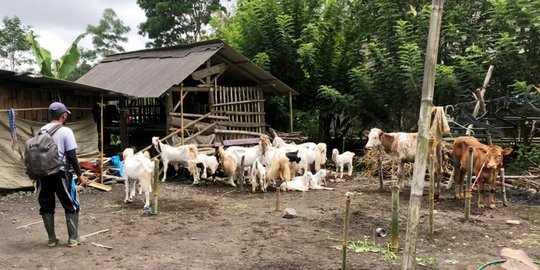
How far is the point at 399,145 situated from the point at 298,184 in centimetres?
283

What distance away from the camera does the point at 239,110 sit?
55.1 ft

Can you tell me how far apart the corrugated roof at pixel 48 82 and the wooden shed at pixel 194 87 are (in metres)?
1.26

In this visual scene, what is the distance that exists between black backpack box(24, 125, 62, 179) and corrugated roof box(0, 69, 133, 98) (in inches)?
216

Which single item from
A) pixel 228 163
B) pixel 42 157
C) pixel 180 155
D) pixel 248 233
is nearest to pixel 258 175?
pixel 228 163

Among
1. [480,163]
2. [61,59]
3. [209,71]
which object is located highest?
[61,59]

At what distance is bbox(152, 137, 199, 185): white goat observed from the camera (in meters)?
12.9

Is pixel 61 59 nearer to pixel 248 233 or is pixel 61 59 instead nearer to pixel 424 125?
pixel 248 233

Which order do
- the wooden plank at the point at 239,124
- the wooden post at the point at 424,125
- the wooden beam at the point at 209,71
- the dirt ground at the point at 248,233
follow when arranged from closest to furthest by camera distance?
the wooden post at the point at 424,125
the dirt ground at the point at 248,233
the wooden beam at the point at 209,71
the wooden plank at the point at 239,124

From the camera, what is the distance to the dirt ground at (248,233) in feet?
20.1

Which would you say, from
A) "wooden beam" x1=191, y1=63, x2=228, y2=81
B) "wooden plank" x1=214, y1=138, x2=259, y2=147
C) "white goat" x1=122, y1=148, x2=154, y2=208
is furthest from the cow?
"wooden beam" x1=191, y1=63, x2=228, y2=81

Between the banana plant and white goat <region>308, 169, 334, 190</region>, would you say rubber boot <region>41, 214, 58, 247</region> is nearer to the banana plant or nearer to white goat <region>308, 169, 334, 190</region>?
white goat <region>308, 169, 334, 190</region>

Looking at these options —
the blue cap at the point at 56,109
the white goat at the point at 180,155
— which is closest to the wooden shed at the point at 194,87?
the white goat at the point at 180,155

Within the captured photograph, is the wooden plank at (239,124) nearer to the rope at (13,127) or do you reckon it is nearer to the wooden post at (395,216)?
the rope at (13,127)

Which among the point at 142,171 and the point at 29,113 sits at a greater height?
the point at 29,113
